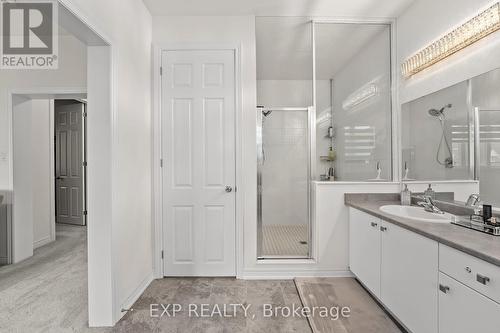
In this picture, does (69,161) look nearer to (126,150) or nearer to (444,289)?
(126,150)

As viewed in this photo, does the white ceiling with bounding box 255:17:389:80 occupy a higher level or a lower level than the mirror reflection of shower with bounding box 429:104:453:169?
higher

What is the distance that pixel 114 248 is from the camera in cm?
204

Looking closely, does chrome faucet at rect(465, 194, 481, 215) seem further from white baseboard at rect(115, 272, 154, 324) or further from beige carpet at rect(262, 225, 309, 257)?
white baseboard at rect(115, 272, 154, 324)

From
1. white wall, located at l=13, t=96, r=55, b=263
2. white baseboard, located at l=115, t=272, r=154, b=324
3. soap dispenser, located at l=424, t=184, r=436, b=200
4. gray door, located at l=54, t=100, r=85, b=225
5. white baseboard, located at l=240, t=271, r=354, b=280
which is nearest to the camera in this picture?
white baseboard, located at l=115, t=272, r=154, b=324

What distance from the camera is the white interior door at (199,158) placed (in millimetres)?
2895

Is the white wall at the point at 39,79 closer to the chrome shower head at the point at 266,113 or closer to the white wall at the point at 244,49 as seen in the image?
the white wall at the point at 244,49

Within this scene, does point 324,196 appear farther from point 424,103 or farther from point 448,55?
point 448,55

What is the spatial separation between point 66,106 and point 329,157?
5290 millimetres

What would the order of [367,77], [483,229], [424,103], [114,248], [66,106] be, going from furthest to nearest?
[66,106] < [367,77] < [424,103] < [114,248] < [483,229]

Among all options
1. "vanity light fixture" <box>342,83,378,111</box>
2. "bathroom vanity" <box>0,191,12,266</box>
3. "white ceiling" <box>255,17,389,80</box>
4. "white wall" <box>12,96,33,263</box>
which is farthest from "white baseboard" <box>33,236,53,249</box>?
"vanity light fixture" <box>342,83,378,111</box>

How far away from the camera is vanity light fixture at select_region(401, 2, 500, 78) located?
178cm

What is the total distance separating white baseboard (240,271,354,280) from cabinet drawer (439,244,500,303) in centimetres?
154

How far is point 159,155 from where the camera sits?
2.90 meters

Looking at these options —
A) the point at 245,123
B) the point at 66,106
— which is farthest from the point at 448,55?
the point at 66,106
